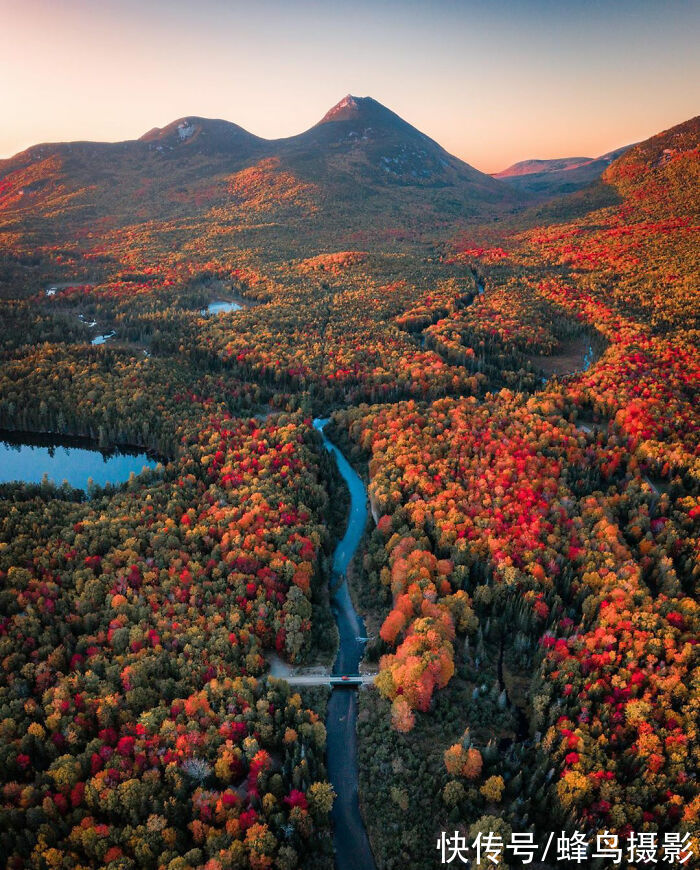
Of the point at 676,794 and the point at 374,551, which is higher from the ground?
the point at 374,551

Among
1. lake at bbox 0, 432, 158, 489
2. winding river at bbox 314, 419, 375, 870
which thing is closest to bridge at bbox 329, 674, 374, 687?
winding river at bbox 314, 419, 375, 870

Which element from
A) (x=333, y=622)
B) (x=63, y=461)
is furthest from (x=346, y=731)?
(x=63, y=461)

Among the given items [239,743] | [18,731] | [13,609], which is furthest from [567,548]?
[13,609]

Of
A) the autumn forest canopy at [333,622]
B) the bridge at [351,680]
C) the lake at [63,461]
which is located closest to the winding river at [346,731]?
the bridge at [351,680]

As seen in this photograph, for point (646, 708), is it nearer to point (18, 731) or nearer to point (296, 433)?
point (18, 731)

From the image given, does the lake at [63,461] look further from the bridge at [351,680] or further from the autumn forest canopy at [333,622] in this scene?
the bridge at [351,680]

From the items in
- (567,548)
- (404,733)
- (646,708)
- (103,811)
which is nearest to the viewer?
(103,811)

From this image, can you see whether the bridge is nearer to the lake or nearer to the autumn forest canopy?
the autumn forest canopy
